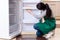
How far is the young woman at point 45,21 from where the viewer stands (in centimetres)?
298

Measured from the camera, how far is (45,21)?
10.1 ft

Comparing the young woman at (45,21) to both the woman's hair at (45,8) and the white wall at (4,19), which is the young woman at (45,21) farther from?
the white wall at (4,19)

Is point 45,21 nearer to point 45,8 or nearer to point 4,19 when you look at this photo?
point 45,8

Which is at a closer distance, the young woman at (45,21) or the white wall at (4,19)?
the white wall at (4,19)

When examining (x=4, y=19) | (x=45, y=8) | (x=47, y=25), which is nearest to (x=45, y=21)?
(x=47, y=25)

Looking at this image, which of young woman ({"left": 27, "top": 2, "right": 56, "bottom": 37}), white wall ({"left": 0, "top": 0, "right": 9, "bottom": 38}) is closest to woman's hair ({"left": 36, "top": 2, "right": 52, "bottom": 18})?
young woman ({"left": 27, "top": 2, "right": 56, "bottom": 37})

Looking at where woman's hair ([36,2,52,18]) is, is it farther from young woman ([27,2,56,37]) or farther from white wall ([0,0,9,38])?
white wall ([0,0,9,38])

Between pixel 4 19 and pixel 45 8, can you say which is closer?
pixel 4 19

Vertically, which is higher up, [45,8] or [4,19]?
[45,8]

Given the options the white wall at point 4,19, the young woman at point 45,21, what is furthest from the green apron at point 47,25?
the white wall at point 4,19

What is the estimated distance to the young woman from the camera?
2.98 m

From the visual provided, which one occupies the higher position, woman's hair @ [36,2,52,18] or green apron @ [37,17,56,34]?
woman's hair @ [36,2,52,18]

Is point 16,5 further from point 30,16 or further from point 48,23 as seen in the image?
point 48,23

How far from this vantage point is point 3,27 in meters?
2.64
